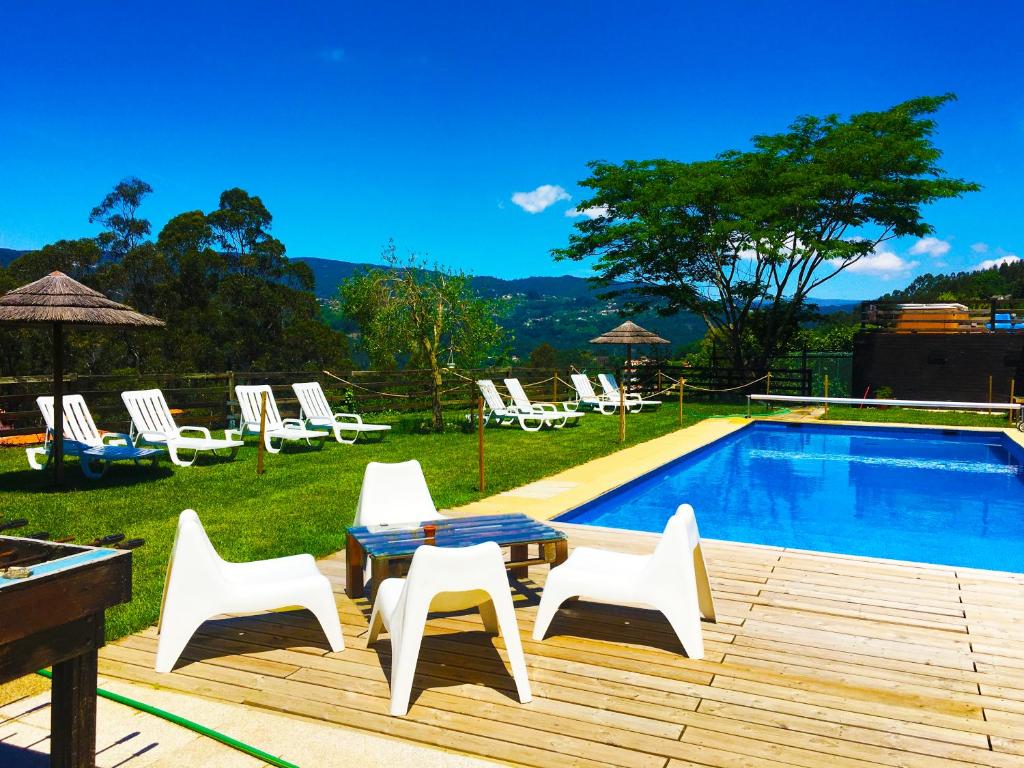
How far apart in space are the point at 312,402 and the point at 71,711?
11.2 metres

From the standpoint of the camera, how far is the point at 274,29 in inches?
1628

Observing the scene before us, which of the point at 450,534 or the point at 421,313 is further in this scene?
the point at 421,313

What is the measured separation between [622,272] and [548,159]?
47.4 meters

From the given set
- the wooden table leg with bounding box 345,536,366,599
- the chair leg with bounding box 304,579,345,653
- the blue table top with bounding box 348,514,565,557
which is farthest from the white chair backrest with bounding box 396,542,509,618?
the wooden table leg with bounding box 345,536,366,599

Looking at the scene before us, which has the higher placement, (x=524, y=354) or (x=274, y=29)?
(x=274, y=29)

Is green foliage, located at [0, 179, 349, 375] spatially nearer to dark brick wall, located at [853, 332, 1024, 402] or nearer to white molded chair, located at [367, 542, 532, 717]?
dark brick wall, located at [853, 332, 1024, 402]

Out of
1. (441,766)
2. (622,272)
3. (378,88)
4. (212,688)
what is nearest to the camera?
(441,766)

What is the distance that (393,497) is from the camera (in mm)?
5051

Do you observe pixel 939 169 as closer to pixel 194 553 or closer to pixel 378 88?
pixel 194 553

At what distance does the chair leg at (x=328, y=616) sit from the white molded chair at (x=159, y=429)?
6902 millimetres

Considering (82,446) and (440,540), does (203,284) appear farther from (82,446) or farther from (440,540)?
(440,540)

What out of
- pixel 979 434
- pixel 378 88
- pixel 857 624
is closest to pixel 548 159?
pixel 378 88

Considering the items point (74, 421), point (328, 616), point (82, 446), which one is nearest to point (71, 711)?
point (328, 616)

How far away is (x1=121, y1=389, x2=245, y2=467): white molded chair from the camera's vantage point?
10117 mm
